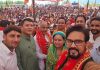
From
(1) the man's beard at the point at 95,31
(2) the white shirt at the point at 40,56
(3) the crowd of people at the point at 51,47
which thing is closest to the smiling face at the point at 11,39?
(3) the crowd of people at the point at 51,47

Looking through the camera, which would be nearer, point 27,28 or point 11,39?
point 11,39

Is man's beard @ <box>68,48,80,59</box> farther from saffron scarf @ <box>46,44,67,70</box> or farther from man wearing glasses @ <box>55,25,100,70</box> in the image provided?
saffron scarf @ <box>46,44,67,70</box>

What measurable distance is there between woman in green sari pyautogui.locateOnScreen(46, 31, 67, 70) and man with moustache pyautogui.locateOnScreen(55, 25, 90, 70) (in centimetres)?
133

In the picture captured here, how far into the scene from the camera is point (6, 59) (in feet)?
11.4

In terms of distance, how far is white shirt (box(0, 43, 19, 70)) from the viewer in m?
3.47

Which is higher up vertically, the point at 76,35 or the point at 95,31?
the point at 76,35

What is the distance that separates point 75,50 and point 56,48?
1.80 metres

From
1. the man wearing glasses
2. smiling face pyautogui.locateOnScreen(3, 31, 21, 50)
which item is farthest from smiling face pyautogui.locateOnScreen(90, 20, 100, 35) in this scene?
the man wearing glasses

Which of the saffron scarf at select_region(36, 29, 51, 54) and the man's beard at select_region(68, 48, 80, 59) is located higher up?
the man's beard at select_region(68, 48, 80, 59)

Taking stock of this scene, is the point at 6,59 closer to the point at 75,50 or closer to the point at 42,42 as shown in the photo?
the point at 75,50

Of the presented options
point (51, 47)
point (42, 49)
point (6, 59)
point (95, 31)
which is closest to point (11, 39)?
point (6, 59)

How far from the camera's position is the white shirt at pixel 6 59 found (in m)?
3.47

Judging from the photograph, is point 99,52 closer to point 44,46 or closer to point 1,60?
point 1,60

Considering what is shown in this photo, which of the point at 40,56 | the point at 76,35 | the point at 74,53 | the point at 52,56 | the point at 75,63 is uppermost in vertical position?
the point at 76,35
